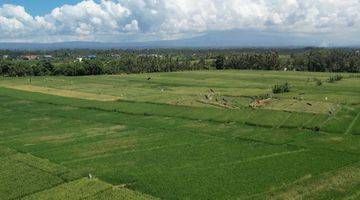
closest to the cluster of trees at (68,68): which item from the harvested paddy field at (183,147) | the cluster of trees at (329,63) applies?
the cluster of trees at (329,63)

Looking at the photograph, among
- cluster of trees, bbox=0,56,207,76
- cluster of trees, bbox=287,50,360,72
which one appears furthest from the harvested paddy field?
cluster of trees, bbox=287,50,360,72

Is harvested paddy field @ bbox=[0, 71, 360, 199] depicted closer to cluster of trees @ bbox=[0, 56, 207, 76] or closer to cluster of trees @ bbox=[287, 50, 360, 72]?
cluster of trees @ bbox=[0, 56, 207, 76]

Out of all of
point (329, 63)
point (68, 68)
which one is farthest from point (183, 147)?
point (329, 63)

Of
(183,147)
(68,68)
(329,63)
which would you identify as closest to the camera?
(183,147)

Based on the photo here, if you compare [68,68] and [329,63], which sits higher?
[329,63]

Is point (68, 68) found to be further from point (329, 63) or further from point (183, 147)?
point (183, 147)

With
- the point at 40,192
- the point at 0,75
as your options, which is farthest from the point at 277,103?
the point at 0,75

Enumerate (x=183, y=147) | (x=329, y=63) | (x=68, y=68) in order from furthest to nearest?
(x=329, y=63) < (x=68, y=68) < (x=183, y=147)

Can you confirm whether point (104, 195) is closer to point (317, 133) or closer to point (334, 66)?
point (317, 133)
